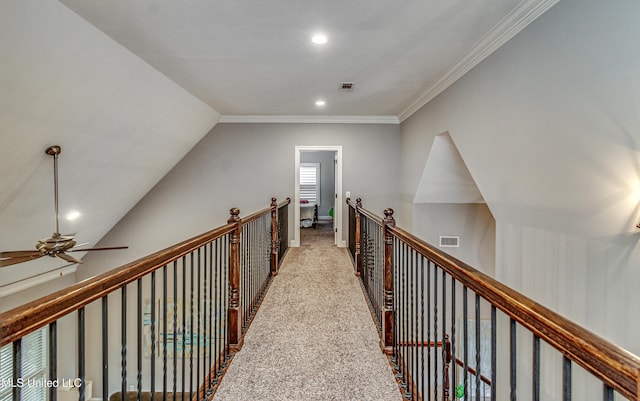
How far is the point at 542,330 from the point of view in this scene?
2.65 feet

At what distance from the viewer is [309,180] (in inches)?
411

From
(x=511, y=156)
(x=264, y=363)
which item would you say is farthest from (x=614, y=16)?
(x=264, y=363)

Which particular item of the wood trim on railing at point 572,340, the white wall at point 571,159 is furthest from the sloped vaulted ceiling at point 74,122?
the white wall at point 571,159

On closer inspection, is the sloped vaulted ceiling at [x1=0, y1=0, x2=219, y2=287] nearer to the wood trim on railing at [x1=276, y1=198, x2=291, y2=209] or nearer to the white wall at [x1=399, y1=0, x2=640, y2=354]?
the wood trim on railing at [x1=276, y1=198, x2=291, y2=209]

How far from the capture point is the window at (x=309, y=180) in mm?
10384

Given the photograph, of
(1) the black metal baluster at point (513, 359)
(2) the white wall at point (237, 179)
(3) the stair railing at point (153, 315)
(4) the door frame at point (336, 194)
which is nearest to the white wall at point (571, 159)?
(1) the black metal baluster at point (513, 359)

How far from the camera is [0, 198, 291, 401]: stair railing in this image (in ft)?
2.76

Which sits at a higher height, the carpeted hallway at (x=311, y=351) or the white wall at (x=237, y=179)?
the white wall at (x=237, y=179)

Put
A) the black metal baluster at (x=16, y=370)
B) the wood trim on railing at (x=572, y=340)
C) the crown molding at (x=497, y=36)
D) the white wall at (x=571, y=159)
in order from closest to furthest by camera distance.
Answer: the wood trim on railing at (x=572, y=340), the black metal baluster at (x=16, y=370), the white wall at (x=571, y=159), the crown molding at (x=497, y=36)

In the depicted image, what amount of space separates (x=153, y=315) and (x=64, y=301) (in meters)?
0.45

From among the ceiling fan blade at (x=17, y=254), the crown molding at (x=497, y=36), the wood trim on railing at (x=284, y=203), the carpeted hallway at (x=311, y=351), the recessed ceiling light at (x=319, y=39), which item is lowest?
the carpeted hallway at (x=311, y=351)

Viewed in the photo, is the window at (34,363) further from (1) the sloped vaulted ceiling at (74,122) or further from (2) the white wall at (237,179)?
(1) the sloped vaulted ceiling at (74,122)

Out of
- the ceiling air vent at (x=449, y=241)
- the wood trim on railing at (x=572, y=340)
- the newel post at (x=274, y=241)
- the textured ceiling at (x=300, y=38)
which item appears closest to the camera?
the wood trim on railing at (x=572, y=340)

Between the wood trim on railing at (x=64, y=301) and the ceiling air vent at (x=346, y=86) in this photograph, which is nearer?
the wood trim on railing at (x=64, y=301)
